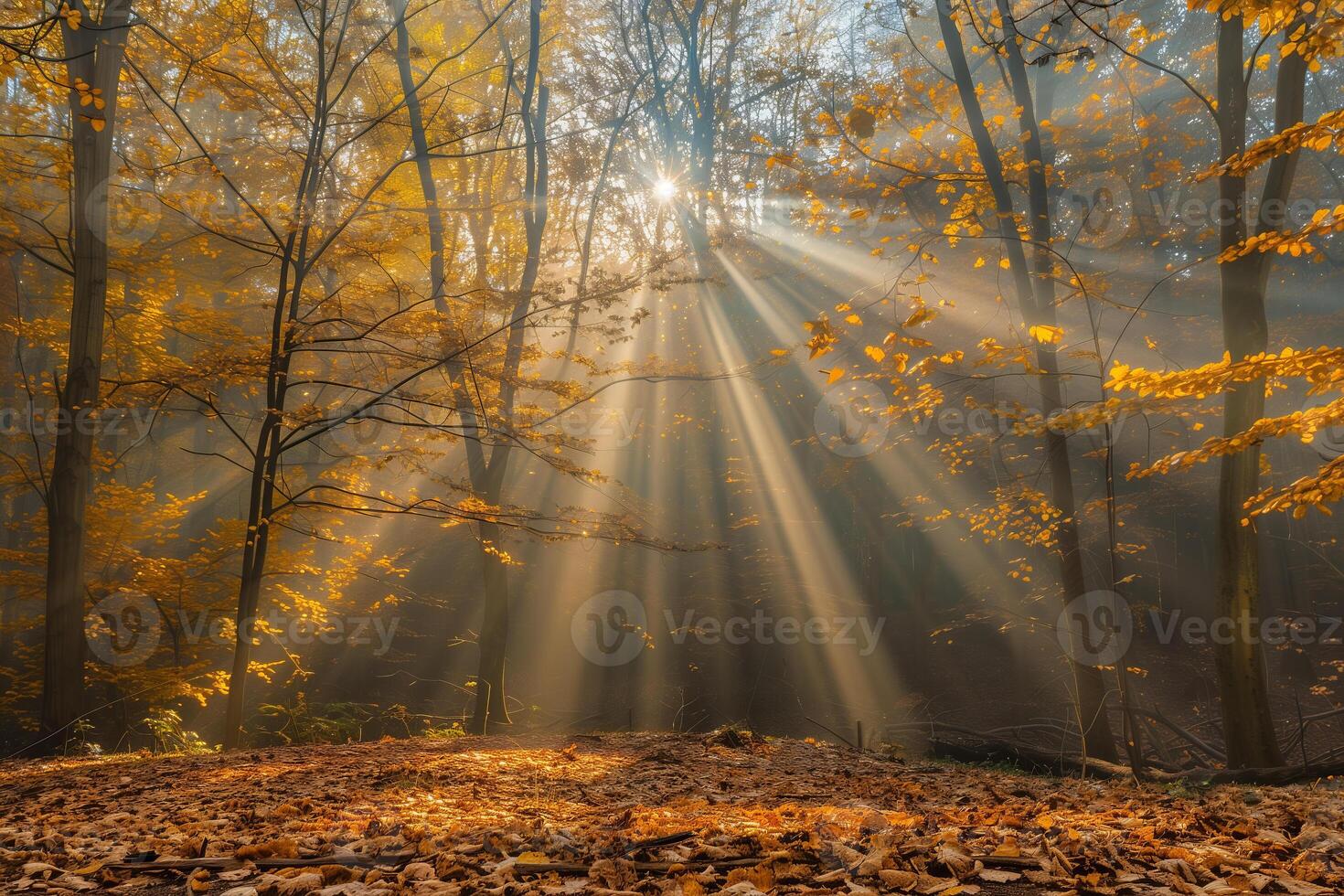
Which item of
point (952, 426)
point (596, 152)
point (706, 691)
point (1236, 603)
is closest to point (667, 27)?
point (596, 152)

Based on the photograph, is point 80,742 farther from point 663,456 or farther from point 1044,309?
point 663,456

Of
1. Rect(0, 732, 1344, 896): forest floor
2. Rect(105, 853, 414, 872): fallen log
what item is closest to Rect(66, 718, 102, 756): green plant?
Rect(0, 732, 1344, 896): forest floor

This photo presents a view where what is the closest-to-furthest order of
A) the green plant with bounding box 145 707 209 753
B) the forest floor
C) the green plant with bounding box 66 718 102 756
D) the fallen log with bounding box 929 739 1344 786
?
the forest floor
the fallen log with bounding box 929 739 1344 786
the green plant with bounding box 66 718 102 756
the green plant with bounding box 145 707 209 753

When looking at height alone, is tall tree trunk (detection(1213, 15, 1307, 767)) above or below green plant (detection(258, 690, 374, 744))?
above

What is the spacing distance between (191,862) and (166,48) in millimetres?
9860

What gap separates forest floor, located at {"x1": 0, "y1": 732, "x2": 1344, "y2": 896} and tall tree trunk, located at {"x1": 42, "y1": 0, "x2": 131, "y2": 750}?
2851mm

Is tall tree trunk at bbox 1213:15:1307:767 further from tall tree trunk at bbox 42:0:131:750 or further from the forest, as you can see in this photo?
tall tree trunk at bbox 42:0:131:750

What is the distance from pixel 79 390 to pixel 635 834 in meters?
7.53

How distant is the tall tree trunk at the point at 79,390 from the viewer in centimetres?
731

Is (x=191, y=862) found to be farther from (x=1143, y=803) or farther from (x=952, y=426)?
(x=952, y=426)

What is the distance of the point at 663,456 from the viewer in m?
22.3

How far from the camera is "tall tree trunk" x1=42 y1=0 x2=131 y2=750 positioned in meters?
7.31

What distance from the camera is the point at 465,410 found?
7.74 meters

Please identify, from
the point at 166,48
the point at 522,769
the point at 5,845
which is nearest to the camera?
the point at 5,845
